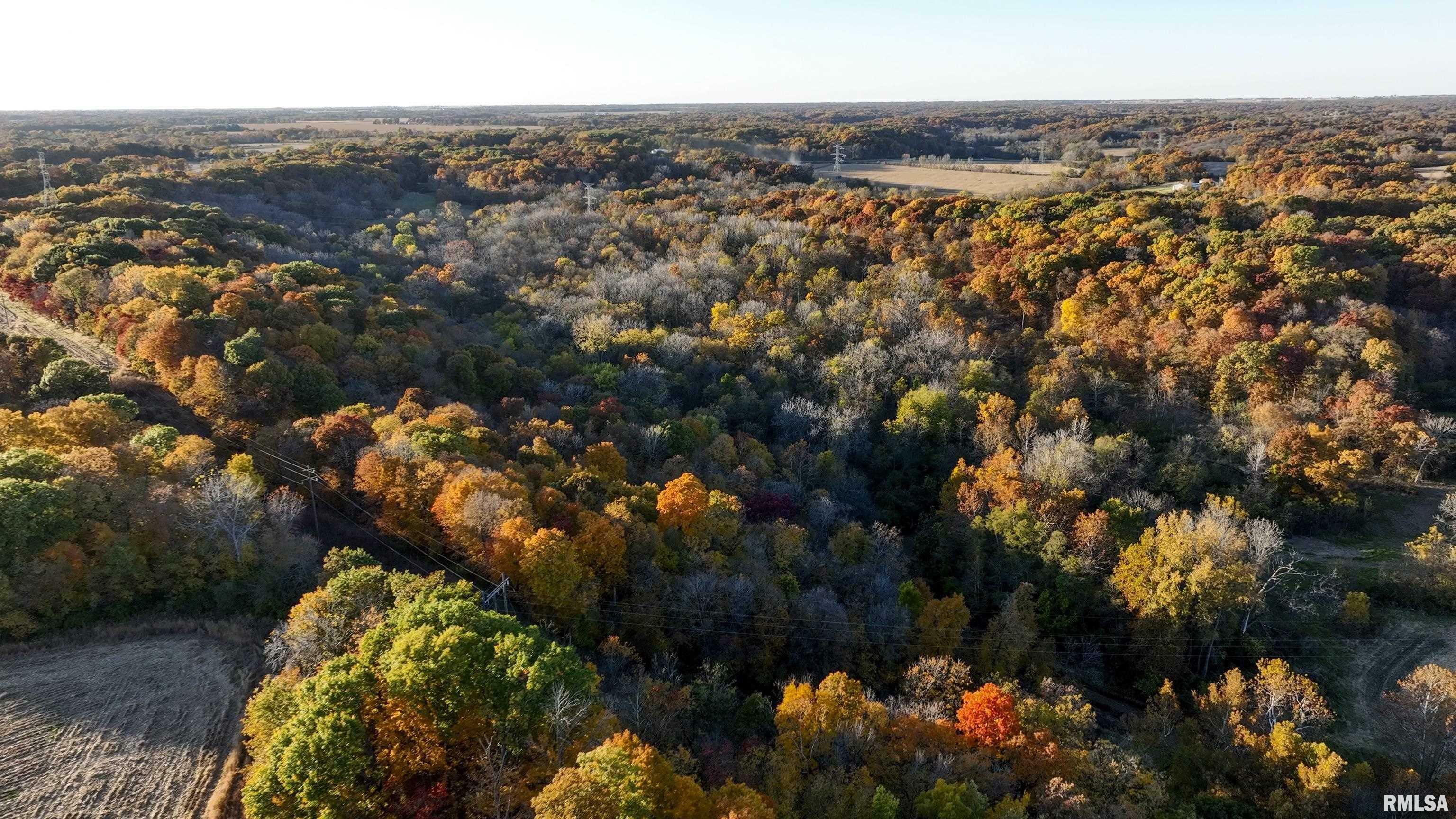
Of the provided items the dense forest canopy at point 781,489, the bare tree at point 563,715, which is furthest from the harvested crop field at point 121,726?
the bare tree at point 563,715

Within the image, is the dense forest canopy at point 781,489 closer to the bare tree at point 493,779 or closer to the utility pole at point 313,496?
the bare tree at point 493,779

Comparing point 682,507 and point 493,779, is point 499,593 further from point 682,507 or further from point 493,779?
point 493,779

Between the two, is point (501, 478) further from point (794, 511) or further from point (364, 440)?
point (794, 511)

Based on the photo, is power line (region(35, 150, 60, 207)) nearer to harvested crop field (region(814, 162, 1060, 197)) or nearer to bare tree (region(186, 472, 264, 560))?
bare tree (region(186, 472, 264, 560))

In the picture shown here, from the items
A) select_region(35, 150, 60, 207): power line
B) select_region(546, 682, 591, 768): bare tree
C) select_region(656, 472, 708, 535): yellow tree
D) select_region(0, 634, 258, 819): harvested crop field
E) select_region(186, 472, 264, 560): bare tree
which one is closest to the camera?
select_region(546, 682, 591, 768): bare tree

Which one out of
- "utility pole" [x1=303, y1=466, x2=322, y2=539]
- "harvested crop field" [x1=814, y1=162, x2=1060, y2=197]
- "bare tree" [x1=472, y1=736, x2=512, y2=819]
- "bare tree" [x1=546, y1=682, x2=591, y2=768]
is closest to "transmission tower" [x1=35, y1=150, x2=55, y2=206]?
"utility pole" [x1=303, y1=466, x2=322, y2=539]

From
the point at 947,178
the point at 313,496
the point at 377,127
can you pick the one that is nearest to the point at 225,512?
the point at 313,496

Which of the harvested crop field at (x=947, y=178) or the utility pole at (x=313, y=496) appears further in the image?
the harvested crop field at (x=947, y=178)
